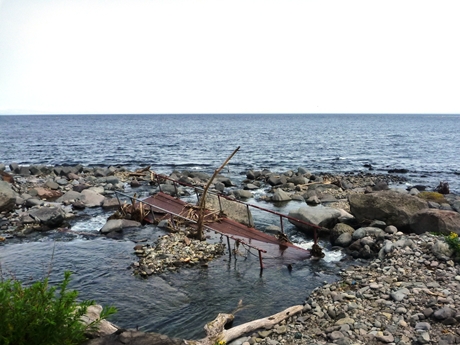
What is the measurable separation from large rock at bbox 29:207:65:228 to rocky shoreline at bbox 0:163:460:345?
4cm

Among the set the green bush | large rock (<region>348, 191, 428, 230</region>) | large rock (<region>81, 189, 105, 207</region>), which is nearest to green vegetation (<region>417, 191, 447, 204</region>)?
large rock (<region>348, 191, 428, 230</region>)

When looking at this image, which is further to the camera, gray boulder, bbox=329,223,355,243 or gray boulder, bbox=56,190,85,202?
gray boulder, bbox=56,190,85,202

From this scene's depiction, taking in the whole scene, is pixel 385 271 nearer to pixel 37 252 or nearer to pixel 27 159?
pixel 37 252

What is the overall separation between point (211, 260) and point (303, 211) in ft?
19.8

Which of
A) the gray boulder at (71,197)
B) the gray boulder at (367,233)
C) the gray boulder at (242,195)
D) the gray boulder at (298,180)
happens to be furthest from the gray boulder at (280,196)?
the gray boulder at (71,197)

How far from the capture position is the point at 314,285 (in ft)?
39.9

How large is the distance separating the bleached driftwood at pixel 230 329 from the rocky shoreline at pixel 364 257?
0.53 ft

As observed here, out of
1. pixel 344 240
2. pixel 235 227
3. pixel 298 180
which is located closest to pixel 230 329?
pixel 235 227

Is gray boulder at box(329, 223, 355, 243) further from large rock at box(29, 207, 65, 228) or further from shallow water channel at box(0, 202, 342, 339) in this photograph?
large rock at box(29, 207, 65, 228)

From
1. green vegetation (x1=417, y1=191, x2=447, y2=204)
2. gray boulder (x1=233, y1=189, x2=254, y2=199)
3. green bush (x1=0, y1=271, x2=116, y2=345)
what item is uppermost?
green bush (x1=0, y1=271, x2=116, y2=345)

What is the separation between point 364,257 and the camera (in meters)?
14.5

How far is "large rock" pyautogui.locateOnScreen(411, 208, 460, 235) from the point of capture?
1452 cm

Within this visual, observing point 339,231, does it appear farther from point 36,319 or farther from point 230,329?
point 36,319

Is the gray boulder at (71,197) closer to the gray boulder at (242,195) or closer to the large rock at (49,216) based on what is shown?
the large rock at (49,216)
